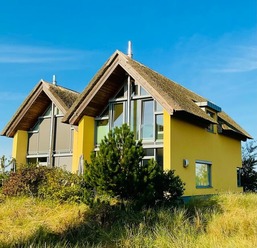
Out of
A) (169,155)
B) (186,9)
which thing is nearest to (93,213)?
(169,155)

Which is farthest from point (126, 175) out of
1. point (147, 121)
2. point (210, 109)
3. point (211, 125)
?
point (211, 125)

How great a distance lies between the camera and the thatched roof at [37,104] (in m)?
21.6

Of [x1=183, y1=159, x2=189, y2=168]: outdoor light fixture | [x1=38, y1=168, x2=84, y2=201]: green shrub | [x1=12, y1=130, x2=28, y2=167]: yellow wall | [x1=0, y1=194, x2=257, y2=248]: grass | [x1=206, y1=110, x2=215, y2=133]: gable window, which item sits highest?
[x1=206, y1=110, x2=215, y2=133]: gable window

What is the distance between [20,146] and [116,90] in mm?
7923

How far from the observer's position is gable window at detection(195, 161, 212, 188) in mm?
18891

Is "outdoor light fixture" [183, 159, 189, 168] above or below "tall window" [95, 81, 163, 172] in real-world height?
below

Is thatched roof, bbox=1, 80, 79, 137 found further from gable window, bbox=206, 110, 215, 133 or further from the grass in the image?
the grass

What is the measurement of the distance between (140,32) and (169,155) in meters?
5.78

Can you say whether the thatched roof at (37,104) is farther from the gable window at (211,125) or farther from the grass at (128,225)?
the grass at (128,225)

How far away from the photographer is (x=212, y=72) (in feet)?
47.3

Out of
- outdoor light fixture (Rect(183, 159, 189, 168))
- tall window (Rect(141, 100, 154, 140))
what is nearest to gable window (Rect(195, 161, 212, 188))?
outdoor light fixture (Rect(183, 159, 189, 168))

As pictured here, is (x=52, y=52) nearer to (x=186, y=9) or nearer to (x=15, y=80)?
(x=15, y=80)

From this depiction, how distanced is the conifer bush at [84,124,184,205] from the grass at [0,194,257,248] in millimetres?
615

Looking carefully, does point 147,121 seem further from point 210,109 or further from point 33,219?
point 33,219
